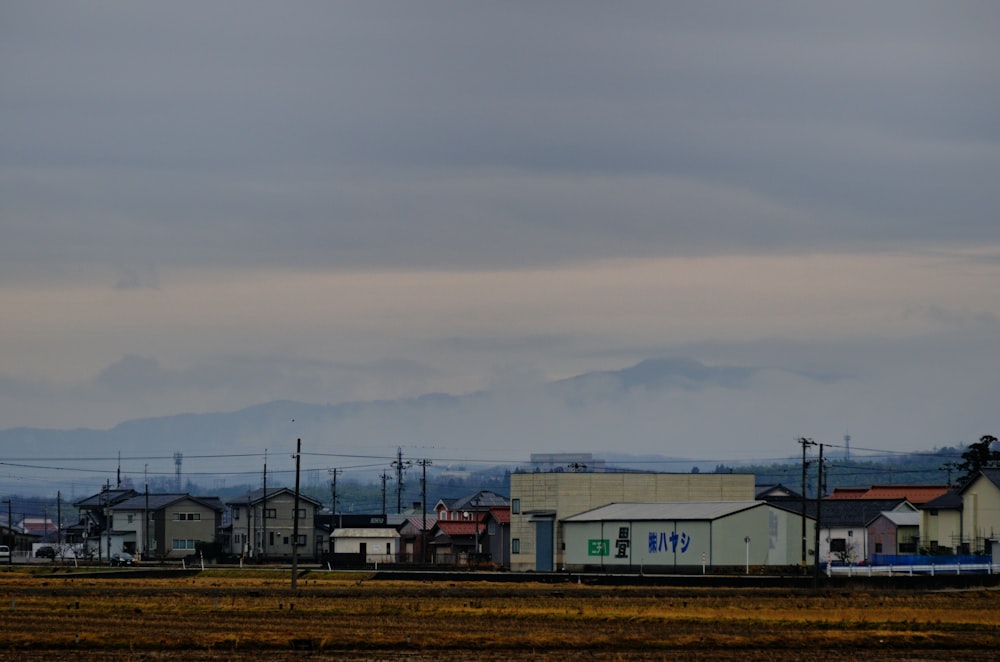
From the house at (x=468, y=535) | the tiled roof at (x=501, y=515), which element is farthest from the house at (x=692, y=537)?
the tiled roof at (x=501, y=515)

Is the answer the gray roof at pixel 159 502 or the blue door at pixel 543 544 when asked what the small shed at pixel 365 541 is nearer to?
the gray roof at pixel 159 502

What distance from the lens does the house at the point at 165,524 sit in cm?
13262

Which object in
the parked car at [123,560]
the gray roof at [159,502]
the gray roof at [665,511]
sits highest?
the gray roof at [665,511]

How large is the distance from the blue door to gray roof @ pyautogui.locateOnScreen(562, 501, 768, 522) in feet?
4.68

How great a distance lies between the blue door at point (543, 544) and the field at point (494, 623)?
1164 inches

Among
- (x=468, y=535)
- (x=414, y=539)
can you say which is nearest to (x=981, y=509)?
(x=468, y=535)

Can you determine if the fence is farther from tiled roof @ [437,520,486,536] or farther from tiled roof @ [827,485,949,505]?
tiled roof @ [437,520,486,536]

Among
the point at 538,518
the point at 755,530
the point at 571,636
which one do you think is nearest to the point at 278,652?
the point at 571,636

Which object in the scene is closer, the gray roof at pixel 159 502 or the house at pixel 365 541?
the house at pixel 365 541

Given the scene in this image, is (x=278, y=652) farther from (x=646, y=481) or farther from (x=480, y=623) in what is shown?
(x=646, y=481)

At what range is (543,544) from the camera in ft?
308

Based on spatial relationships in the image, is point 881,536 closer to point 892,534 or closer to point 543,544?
point 892,534

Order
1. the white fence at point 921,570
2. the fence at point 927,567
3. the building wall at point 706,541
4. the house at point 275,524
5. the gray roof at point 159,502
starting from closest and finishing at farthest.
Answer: the white fence at point 921,570 → the fence at point 927,567 → the building wall at point 706,541 → the house at point 275,524 → the gray roof at point 159,502

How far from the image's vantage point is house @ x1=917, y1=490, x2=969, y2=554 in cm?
9825
